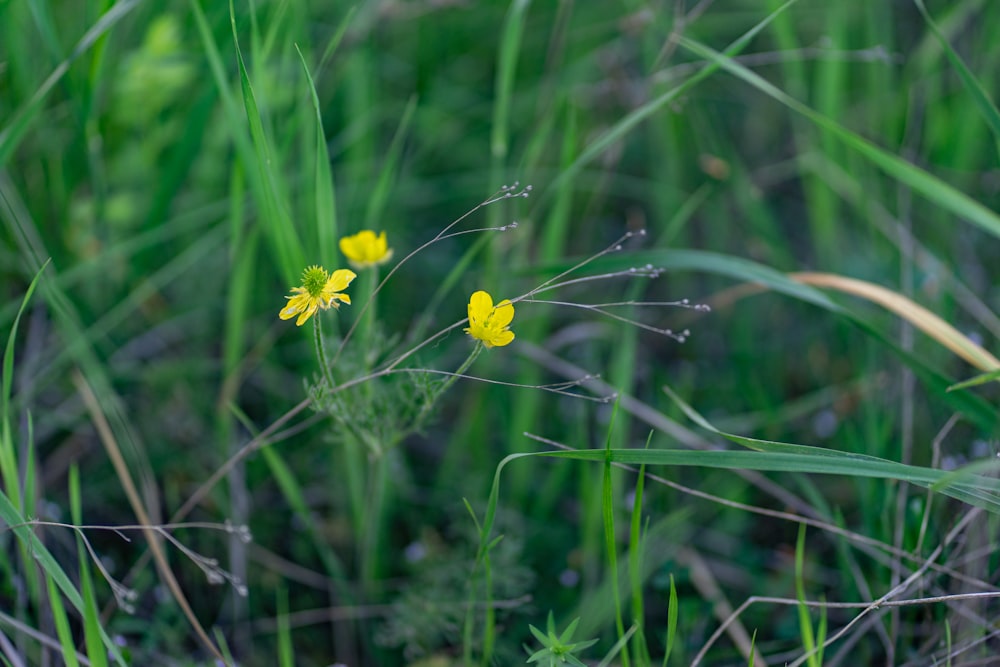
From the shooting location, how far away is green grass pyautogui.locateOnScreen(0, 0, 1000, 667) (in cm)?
148

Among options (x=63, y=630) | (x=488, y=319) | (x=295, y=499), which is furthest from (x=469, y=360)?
(x=63, y=630)

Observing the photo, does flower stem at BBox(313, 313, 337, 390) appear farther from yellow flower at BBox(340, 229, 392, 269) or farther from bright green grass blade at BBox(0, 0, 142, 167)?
bright green grass blade at BBox(0, 0, 142, 167)

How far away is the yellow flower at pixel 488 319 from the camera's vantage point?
1.22 metres

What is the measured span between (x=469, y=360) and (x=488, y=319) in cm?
7

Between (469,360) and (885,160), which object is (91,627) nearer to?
(469,360)

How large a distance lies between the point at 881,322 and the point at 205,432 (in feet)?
5.84

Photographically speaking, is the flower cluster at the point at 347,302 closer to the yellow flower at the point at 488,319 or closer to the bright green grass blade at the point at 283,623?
the yellow flower at the point at 488,319

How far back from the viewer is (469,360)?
1.25 m

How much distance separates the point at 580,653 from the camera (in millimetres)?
1585

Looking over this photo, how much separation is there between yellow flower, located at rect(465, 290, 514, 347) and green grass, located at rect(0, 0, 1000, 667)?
70mm

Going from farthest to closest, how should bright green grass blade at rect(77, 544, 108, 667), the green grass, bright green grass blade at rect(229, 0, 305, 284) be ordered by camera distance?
the green grass
bright green grass blade at rect(229, 0, 305, 284)
bright green grass blade at rect(77, 544, 108, 667)

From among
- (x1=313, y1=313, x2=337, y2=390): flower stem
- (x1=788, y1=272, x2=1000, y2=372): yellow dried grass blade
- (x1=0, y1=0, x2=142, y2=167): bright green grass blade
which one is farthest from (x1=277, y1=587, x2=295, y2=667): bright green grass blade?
(x1=788, y1=272, x2=1000, y2=372): yellow dried grass blade

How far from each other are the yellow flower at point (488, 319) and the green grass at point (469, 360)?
70mm

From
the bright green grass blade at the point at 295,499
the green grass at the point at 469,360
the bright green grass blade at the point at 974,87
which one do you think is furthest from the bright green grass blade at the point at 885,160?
the bright green grass blade at the point at 295,499
